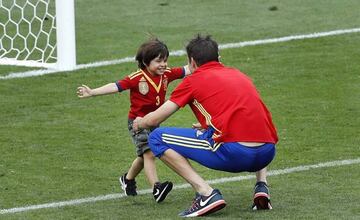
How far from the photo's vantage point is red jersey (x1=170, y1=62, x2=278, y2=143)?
308 inches

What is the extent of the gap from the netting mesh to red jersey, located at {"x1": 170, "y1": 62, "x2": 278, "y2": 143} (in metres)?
6.26

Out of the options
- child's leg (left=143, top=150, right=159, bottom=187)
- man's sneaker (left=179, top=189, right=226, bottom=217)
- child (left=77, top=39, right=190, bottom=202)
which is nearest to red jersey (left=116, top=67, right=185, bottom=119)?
child (left=77, top=39, right=190, bottom=202)

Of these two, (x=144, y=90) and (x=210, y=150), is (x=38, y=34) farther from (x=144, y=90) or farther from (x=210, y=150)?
(x=210, y=150)

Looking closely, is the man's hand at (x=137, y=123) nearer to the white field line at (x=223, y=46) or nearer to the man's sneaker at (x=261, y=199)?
the man's sneaker at (x=261, y=199)

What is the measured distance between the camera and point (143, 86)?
858 centimetres

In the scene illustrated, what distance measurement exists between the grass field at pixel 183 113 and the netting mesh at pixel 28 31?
40 cm

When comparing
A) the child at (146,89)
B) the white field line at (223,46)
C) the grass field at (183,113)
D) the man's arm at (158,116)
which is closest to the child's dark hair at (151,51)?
the child at (146,89)

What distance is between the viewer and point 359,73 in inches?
516

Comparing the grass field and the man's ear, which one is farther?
the grass field

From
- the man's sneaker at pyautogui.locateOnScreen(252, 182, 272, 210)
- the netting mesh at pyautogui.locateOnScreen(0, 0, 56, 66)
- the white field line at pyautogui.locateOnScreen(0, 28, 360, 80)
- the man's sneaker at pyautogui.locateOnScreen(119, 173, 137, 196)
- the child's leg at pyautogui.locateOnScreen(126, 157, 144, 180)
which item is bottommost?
the netting mesh at pyautogui.locateOnScreen(0, 0, 56, 66)

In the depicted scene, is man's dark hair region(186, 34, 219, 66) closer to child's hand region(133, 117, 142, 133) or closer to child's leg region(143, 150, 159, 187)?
child's hand region(133, 117, 142, 133)

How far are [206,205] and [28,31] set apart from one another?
7.71 metres

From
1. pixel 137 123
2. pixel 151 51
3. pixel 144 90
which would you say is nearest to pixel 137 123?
pixel 137 123

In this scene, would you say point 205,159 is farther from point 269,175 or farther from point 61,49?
point 61,49
